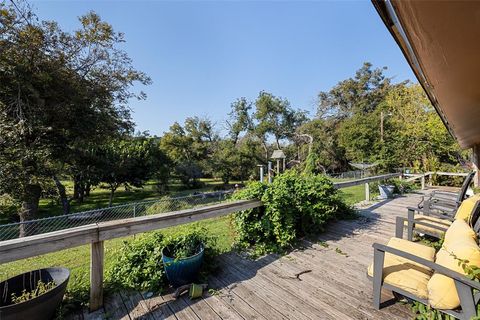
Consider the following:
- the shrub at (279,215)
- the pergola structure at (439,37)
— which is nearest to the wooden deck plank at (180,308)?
the shrub at (279,215)

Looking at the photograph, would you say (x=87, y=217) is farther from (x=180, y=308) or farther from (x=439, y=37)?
(x=439, y=37)

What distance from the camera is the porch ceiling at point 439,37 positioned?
0.78m

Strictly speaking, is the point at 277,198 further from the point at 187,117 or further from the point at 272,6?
the point at 187,117

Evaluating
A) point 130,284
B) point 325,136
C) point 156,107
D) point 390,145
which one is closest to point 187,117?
point 156,107

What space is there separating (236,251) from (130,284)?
146 cm

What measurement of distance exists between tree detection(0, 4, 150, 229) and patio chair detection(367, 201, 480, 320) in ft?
33.2

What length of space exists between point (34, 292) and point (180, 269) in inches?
47.1

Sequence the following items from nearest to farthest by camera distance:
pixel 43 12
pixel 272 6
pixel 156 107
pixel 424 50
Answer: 1. pixel 424 50
2. pixel 272 6
3. pixel 43 12
4. pixel 156 107

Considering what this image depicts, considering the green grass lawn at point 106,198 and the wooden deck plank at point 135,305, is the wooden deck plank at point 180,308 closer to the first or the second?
the wooden deck plank at point 135,305

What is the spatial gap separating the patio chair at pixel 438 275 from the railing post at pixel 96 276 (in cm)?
247

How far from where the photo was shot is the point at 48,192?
880cm

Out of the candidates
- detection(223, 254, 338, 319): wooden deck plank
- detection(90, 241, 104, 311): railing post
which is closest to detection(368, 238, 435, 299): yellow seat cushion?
detection(223, 254, 338, 319): wooden deck plank

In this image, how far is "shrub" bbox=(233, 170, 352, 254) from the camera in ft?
10.8

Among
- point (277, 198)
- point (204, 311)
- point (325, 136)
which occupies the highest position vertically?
point (325, 136)
